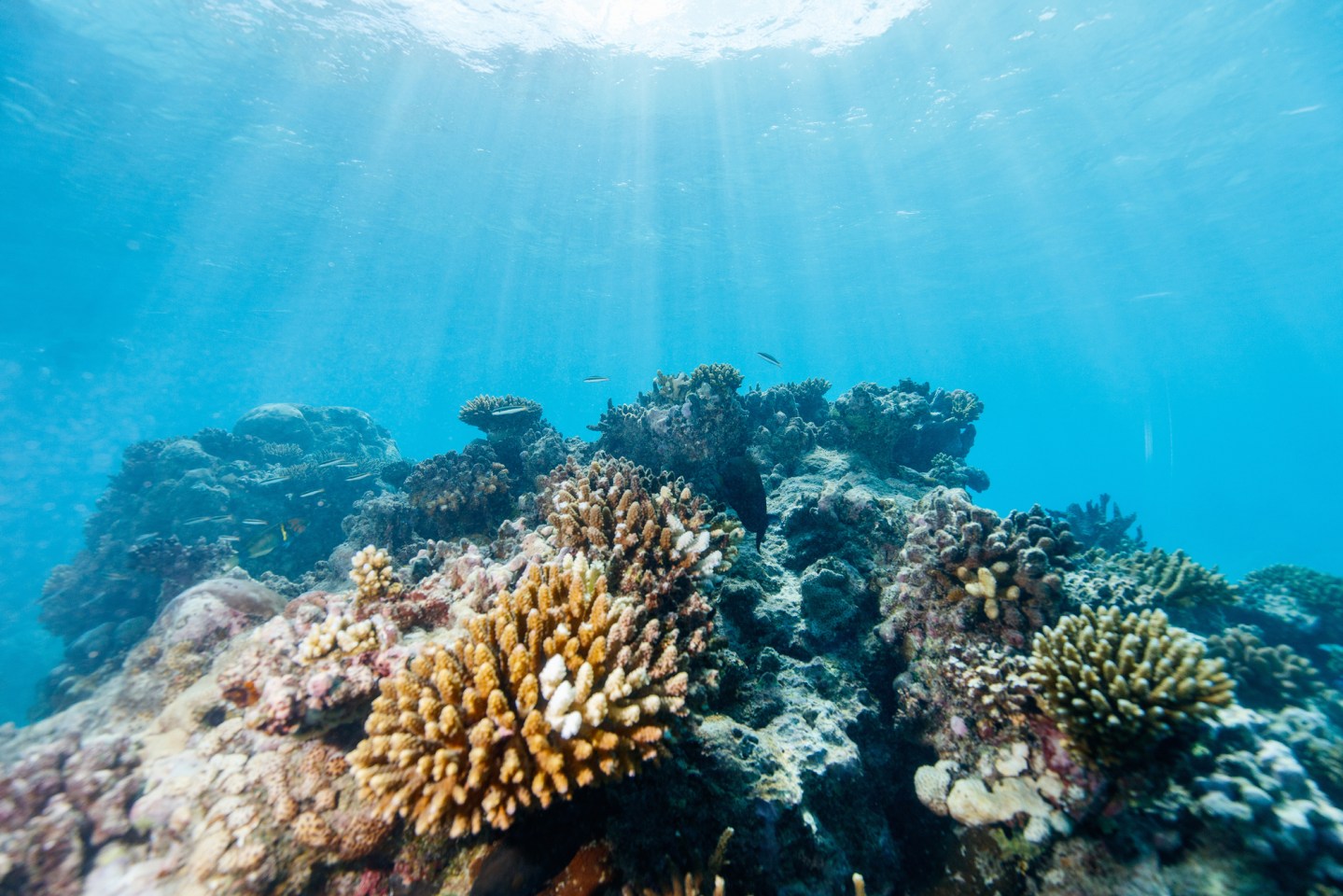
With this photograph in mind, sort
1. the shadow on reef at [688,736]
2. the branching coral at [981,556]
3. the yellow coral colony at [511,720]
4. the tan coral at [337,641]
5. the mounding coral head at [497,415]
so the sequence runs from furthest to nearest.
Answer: the mounding coral head at [497,415], the branching coral at [981,556], the tan coral at [337,641], the shadow on reef at [688,736], the yellow coral colony at [511,720]

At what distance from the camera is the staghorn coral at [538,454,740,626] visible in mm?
4156

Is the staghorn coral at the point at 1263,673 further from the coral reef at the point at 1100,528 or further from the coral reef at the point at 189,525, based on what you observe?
the coral reef at the point at 189,525

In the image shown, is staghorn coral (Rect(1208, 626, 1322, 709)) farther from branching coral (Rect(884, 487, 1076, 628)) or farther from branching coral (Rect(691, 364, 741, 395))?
branching coral (Rect(691, 364, 741, 395))

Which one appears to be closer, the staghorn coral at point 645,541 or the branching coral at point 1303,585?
the staghorn coral at point 645,541

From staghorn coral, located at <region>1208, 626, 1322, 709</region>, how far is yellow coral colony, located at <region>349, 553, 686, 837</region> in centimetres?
819

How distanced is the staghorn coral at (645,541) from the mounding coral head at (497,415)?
278 inches

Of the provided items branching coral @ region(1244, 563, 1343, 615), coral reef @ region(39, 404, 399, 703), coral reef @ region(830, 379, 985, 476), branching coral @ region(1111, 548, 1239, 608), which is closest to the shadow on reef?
branching coral @ region(1111, 548, 1239, 608)

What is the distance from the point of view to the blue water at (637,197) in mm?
24906

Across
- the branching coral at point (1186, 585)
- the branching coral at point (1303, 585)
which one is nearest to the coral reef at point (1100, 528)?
the branching coral at point (1303, 585)

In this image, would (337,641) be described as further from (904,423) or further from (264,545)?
(264,545)

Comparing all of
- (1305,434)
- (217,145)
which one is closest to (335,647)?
(217,145)

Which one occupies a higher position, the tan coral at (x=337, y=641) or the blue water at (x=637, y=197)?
the blue water at (x=637, y=197)

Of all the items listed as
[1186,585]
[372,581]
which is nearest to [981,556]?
[1186,585]

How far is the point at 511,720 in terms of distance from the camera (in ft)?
8.53
